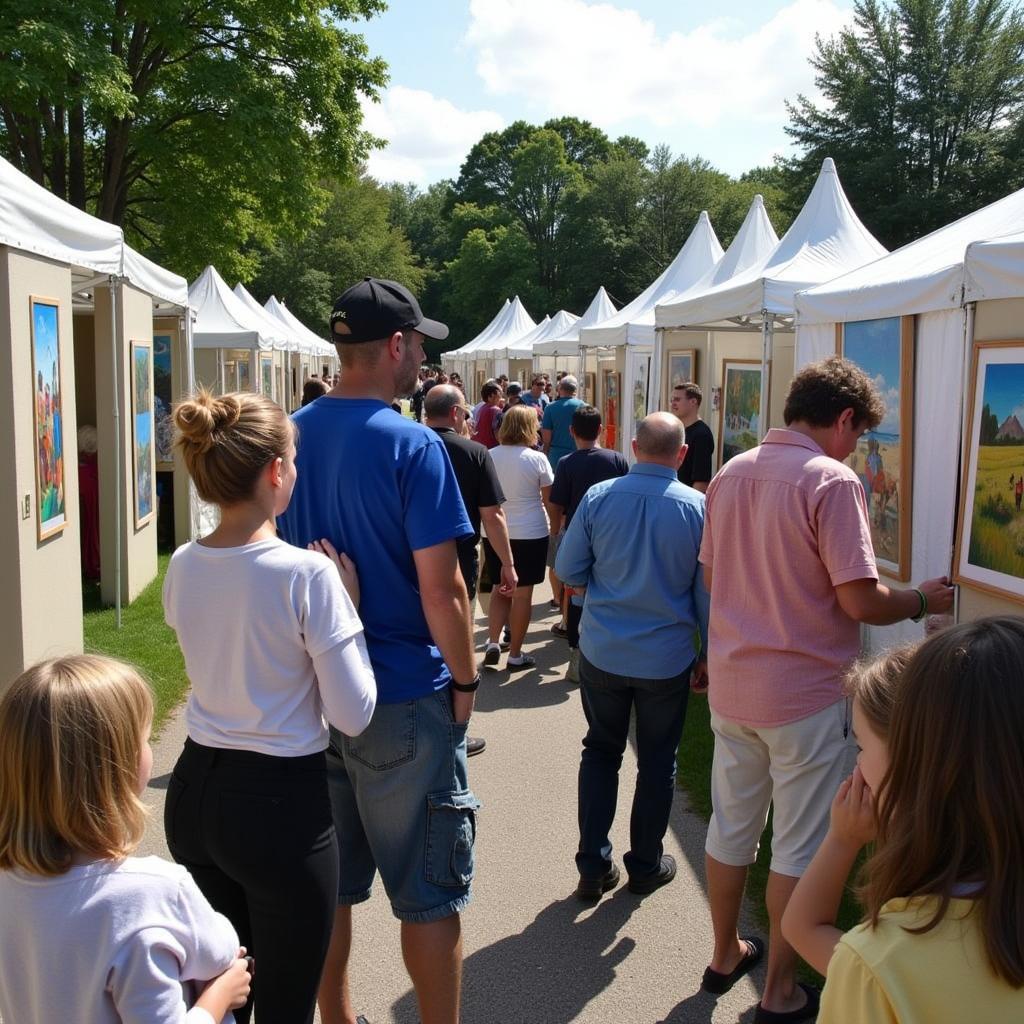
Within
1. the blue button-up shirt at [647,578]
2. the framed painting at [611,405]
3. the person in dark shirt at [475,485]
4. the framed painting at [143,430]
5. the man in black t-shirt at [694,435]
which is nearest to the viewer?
the blue button-up shirt at [647,578]

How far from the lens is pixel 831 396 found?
320 centimetres

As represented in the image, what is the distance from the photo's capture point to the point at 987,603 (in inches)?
178

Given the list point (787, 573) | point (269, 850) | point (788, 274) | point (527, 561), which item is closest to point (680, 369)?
point (788, 274)

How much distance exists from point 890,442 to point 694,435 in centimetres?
243

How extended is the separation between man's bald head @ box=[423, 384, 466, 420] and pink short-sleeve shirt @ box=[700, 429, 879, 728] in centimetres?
325

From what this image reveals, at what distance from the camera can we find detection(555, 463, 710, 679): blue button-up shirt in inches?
153

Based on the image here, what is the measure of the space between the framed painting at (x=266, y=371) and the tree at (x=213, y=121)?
249cm

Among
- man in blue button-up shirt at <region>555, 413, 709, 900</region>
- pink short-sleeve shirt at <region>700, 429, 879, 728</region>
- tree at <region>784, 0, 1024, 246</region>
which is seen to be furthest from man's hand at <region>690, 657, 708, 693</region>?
tree at <region>784, 0, 1024, 246</region>

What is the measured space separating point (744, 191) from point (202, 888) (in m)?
59.2

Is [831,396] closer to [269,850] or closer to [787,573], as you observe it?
[787,573]

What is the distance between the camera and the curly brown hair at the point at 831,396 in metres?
3.20

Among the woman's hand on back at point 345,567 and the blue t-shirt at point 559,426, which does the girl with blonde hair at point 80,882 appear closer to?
the woman's hand on back at point 345,567

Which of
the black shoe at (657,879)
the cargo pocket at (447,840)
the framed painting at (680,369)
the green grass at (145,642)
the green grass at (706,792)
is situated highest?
the framed painting at (680,369)

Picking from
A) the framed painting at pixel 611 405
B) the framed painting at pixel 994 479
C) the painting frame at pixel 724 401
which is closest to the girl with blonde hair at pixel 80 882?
the framed painting at pixel 994 479
